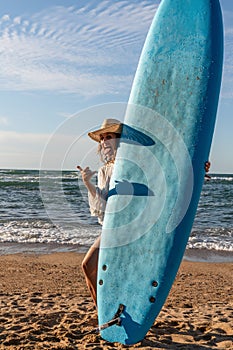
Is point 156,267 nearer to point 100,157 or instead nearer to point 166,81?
point 100,157

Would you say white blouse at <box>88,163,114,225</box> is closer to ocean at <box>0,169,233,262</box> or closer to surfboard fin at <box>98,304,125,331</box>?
surfboard fin at <box>98,304,125,331</box>

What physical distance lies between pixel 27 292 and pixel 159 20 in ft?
12.1

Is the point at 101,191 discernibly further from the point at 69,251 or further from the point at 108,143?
the point at 69,251

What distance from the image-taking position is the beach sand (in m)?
3.57

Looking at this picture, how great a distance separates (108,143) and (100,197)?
440mm

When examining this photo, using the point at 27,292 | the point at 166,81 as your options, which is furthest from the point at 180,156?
the point at 27,292

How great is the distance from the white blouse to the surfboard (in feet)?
0.20

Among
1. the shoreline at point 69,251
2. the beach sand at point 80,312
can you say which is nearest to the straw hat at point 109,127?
the beach sand at point 80,312

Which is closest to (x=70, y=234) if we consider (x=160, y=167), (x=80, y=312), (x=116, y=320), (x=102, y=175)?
(x=80, y=312)

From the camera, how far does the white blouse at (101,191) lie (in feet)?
11.3

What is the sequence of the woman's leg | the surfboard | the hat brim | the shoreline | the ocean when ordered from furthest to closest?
the ocean, the shoreline, the woman's leg, the hat brim, the surfboard

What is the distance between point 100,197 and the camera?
344 cm

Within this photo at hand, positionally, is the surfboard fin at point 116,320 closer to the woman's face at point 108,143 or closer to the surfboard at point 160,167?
the surfboard at point 160,167

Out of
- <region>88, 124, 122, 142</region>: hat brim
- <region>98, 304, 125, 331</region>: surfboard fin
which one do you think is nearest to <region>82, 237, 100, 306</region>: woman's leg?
<region>98, 304, 125, 331</region>: surfboard fin
